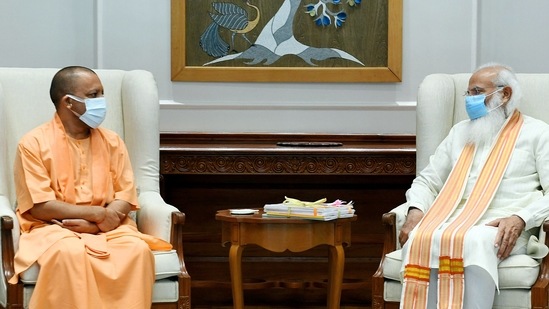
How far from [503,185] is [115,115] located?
1.91 m

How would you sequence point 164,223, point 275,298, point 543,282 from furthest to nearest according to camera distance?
point 275,298, point 164,223, point 543,282

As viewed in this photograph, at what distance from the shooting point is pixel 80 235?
14.3 ft

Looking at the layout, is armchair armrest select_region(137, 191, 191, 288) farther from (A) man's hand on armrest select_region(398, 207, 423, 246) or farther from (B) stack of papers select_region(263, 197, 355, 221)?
(A) man's hand on armrest select_region(398, 207, 423, 246)

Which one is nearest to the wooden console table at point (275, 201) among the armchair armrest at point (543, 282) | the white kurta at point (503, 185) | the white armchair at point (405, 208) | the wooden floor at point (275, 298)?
the wooden floor at point (275, 298)

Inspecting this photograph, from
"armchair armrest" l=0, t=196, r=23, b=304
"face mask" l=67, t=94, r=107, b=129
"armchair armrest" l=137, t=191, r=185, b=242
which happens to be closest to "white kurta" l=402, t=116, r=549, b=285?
"armchair armrest" l=137, t=191, r=185, b=242

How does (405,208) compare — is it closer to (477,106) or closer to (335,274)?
(335,274)

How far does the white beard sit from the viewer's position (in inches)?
188

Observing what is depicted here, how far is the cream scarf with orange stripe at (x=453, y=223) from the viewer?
4.22 meters

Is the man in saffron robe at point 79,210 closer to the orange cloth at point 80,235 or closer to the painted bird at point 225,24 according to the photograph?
the orange cloth at point 80,235

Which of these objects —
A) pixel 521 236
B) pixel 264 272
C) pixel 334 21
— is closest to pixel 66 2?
pixel 334 21

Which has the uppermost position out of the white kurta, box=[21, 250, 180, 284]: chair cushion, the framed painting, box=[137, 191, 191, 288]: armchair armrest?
the framed painting

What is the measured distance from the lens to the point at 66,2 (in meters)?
6.13

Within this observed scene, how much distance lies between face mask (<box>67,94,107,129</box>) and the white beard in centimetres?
171


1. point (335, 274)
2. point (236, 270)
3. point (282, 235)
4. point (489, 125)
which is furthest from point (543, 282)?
point (236, 270)
